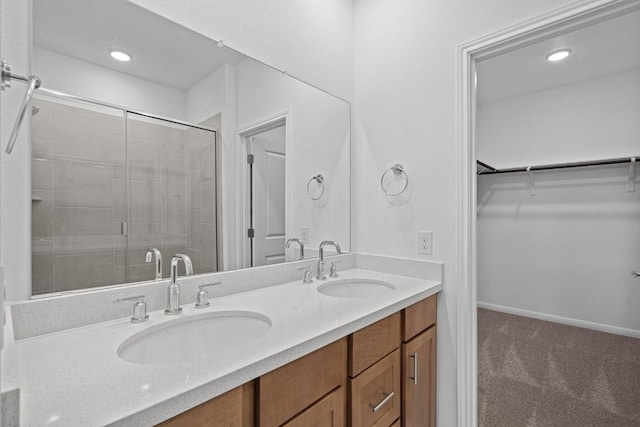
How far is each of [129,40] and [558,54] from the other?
3112 mm

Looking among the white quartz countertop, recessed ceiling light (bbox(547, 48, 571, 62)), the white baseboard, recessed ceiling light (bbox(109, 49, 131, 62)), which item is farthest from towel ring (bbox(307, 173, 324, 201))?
the white baseboard

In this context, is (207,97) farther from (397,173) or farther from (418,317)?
(418,317)

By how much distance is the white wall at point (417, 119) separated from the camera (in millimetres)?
1550

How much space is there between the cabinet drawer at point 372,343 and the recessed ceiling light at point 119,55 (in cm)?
120

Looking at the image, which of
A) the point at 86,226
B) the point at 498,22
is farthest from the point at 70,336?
the point at 498,22

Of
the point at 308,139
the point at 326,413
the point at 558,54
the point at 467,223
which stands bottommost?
the point at 326,413

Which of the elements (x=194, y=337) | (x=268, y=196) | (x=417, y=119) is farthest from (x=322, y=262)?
(x=417, y=119)

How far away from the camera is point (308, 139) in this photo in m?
1.78

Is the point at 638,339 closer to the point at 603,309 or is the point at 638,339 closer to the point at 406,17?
the point at 603,309

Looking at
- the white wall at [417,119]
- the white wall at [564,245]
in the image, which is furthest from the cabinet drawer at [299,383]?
the white wall at [564,245]

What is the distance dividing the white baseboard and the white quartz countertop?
10.3 feet

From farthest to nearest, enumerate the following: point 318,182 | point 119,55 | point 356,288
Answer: point 318,182
point 356,288
point 119,55

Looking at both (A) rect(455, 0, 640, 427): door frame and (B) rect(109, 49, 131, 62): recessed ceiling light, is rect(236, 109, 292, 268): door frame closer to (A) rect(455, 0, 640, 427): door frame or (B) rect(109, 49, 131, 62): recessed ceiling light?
(B) rect(109, 49, 131, 62): recessed ceiling light

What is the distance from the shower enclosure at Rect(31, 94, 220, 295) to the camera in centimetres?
94
